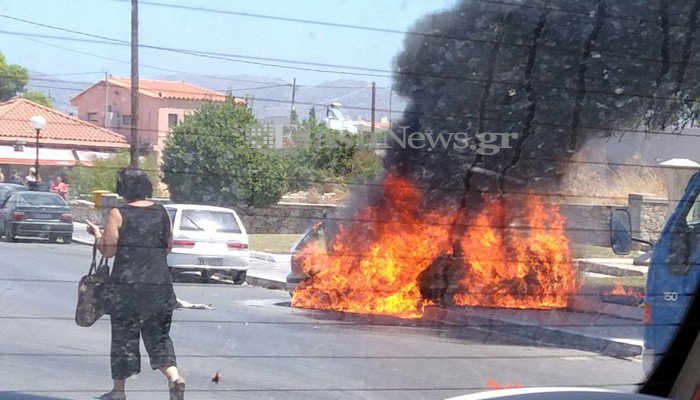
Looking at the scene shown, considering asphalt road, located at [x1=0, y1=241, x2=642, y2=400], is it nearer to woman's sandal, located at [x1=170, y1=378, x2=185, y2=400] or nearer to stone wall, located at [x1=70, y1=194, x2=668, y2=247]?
woman's sandal, located at [x1=170, y1=378, x2=185, y2=400]

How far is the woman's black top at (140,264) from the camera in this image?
122 inches

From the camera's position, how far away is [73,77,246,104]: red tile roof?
3147 mm

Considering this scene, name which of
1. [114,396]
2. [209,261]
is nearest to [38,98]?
[209,261]

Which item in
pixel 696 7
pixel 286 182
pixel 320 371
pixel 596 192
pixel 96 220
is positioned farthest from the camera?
pixel 596 192

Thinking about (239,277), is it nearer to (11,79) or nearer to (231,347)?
(231,347)

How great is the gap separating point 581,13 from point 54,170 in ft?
8.10

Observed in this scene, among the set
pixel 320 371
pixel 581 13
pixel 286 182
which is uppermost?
pixel 581 13

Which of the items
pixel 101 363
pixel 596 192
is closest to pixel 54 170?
pixel 101 363

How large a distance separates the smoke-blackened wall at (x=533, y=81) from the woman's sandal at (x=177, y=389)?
1.21 metres

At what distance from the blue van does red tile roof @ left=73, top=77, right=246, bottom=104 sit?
93.7 inches

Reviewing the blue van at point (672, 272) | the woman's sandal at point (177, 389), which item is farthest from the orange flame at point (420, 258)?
the woman's sandal at point (177, 389)

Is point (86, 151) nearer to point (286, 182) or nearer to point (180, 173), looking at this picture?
point (180, 173)

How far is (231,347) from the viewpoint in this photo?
3613 millimetres

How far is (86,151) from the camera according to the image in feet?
10.3
